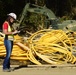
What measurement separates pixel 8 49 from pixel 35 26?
14.7 m

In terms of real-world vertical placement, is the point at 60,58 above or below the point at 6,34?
below

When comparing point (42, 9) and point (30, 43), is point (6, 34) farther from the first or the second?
point (42, 9)

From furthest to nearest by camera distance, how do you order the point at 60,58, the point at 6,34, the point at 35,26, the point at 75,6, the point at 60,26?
Result: the point at 75,6, the point at 35,26, the point at 60,26, the point at 60,58, the point at 6,34

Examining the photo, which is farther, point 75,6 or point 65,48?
point 75,6

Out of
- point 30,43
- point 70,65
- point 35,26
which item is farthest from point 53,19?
point 70,65

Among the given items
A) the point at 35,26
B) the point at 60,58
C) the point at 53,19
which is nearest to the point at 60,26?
the point at 53,19

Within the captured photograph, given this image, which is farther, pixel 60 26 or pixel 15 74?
pixel 60 26

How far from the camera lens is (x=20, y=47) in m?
12.1

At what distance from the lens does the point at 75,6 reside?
97.1 ft

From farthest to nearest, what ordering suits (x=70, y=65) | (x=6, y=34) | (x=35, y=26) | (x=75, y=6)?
(x=75, y=6), (x=35, y=26), (x=70, y=65), (x=6, y=34)

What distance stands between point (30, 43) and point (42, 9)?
7594 mm

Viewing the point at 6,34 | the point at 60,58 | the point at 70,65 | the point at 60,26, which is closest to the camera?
the point at 6,34

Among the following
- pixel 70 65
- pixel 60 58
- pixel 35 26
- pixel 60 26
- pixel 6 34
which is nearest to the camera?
pixel 6 34

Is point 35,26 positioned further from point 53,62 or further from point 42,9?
point 53,62
